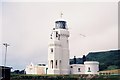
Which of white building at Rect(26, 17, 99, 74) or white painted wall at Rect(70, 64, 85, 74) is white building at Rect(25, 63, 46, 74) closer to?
white building at Rect(26, 17, 99, 74)

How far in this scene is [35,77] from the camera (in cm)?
6900

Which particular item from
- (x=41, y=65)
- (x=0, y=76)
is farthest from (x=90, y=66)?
(x=0, y=76)

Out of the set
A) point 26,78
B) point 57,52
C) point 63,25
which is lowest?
point 26,78

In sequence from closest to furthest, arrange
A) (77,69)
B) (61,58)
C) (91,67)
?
(91,67) < (77,69) < (61,58)

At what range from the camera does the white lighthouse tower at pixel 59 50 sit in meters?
81.1

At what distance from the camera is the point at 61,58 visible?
271 feet

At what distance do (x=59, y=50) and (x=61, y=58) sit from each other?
2.08 meters

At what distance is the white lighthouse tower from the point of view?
266 ft

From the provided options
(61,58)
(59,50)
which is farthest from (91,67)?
(59,50)

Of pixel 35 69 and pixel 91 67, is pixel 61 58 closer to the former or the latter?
pixel 35 69

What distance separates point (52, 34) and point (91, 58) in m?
66.7

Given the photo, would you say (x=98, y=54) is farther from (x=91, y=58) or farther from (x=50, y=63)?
(x=50, y=63)

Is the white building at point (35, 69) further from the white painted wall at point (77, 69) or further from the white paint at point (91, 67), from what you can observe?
the white paint at point (91, 67)

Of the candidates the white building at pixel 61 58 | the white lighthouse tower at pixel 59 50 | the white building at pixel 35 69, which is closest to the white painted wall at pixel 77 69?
the white building at pixel 61 58
